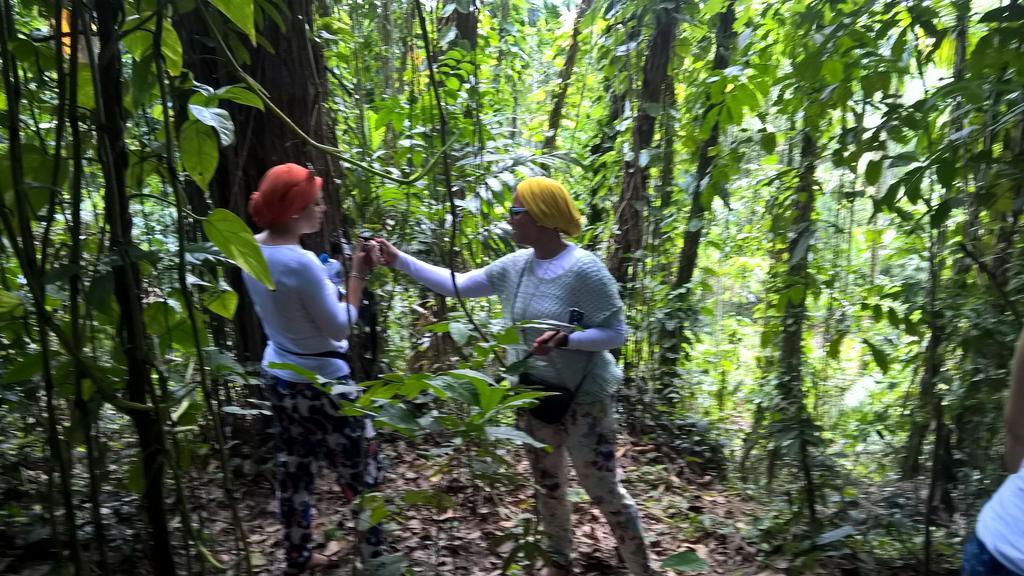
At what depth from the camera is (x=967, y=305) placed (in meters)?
2.24

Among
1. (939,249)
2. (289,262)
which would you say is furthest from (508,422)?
(939,249)

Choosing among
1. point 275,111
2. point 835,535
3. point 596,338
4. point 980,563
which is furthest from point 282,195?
point 835,535

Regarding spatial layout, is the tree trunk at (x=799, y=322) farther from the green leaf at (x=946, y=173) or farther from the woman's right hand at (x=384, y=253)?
the woman's right hand at (x=384, y=253)

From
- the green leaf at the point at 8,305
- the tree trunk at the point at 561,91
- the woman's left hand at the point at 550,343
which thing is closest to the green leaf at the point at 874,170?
the woman's left hand at the point at 550,343

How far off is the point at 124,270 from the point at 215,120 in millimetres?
298

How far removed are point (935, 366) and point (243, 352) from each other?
2.88 metres

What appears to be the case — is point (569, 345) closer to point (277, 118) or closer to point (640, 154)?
point (277, 118)

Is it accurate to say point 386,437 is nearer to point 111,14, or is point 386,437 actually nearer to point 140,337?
point 140,337

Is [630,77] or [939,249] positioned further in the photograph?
[630,77]

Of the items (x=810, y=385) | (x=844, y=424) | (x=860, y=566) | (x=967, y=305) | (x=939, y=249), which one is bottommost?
(x=860, y=566)

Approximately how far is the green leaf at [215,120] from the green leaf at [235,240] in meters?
0.15

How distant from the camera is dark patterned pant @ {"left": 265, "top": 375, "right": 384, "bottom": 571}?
216 centimetres

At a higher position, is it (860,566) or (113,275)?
(113,275)

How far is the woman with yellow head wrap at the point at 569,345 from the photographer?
221 centimetres
